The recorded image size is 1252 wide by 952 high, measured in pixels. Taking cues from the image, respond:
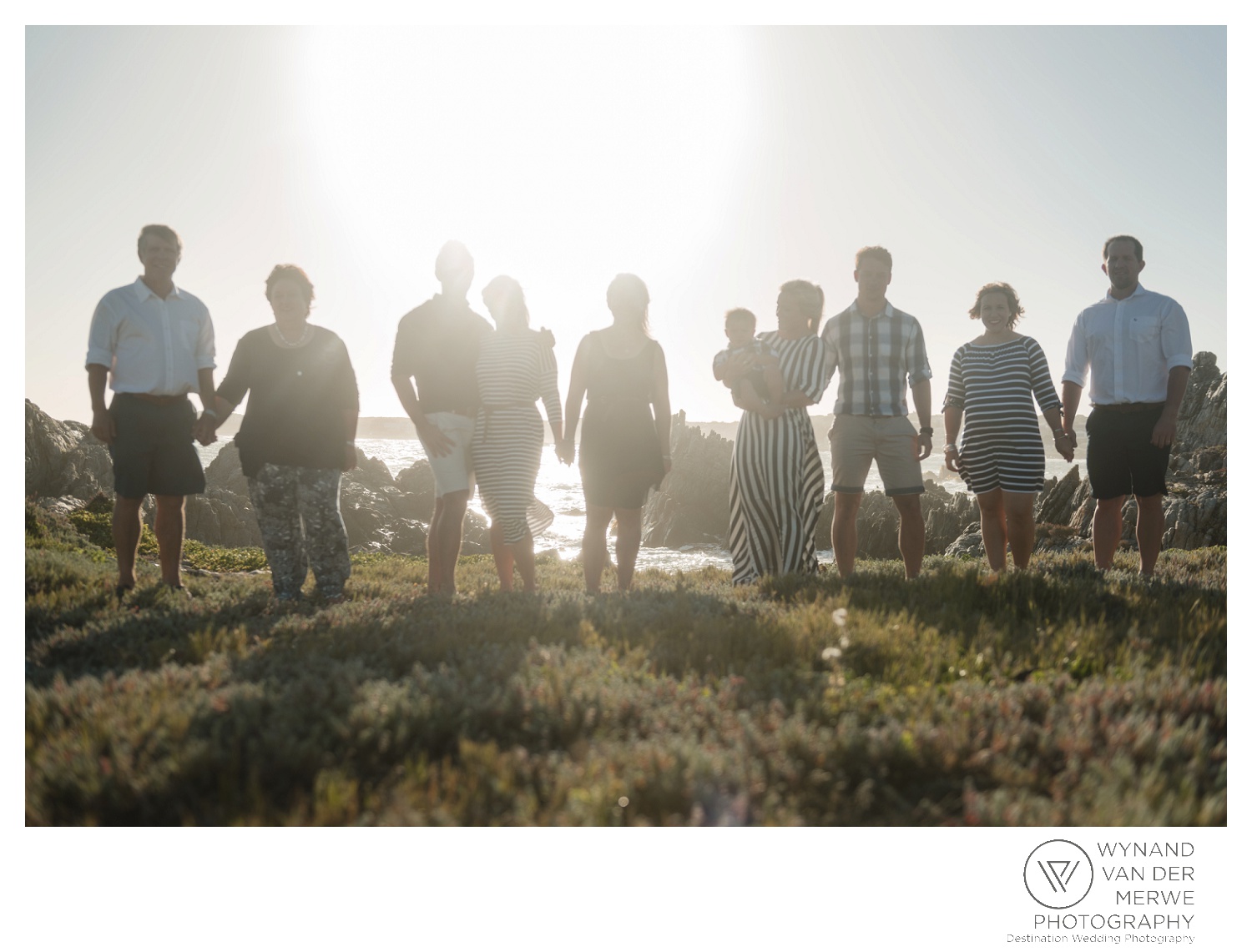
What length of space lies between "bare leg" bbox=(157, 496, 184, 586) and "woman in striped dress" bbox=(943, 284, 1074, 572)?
7141 mm

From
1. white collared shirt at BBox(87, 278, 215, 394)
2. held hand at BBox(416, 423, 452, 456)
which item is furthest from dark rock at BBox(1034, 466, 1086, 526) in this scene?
white collared shirt at BBox(87, 278, 215, 394)

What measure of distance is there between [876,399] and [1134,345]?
229 centimetres

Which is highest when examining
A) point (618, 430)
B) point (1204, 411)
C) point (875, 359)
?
point (1204, 411)

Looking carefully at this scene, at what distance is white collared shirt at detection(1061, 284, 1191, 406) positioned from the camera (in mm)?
6145

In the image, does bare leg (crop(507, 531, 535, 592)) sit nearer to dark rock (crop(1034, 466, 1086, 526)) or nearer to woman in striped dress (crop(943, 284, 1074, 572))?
woman in striped dress (crop(943, 284, 1074, 572))

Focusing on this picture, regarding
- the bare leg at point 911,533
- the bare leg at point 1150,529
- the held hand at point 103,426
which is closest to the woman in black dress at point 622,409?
the bare leg at point 911,533

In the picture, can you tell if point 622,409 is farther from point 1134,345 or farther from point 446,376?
point 1134,345

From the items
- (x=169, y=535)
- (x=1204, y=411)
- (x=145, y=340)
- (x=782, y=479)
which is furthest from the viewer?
(x=1204, y=411)

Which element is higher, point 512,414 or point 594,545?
point 512,414

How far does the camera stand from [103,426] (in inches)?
221
